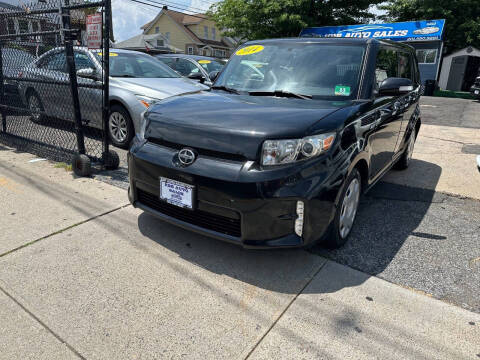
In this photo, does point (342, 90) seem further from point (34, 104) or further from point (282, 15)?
point (282, 15)

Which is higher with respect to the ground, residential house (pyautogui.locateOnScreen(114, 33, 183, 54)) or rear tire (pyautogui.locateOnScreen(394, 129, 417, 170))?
residential house (pyautogui.locateOnScreen(114, 33, 183, 54))

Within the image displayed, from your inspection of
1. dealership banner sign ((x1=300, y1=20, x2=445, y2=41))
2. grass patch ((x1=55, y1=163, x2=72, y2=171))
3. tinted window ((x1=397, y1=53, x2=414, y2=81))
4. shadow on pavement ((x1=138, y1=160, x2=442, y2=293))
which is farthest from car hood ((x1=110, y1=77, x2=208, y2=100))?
dealership banner sign ((x1=300, y1=20, x2=445, y2=41))

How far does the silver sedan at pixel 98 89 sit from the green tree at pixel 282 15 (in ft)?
59.2

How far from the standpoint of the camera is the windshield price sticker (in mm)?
3064

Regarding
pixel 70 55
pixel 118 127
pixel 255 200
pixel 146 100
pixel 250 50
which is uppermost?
pixel 250 50

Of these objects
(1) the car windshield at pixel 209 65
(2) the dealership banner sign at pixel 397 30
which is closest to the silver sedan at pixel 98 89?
(1) the car windshield at pixel 209 65

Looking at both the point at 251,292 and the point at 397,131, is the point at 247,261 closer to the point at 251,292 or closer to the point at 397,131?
the point at 251,292

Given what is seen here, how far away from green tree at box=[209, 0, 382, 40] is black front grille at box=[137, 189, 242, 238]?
853 inches

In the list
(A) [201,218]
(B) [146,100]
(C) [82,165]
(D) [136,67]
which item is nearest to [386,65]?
(A) [201,218]

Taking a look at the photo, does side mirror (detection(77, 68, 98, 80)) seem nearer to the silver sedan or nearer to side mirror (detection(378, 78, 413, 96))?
the silver sedan

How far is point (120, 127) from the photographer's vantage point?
17.9 ft

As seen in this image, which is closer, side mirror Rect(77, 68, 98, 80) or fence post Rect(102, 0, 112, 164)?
fence post Rect(102, 0, 112, 164)

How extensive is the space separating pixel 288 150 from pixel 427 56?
920 inches

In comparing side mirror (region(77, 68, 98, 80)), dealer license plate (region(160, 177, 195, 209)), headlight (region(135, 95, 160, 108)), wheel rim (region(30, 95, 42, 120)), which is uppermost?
side mirror (region(77, 68, 98, 80))
